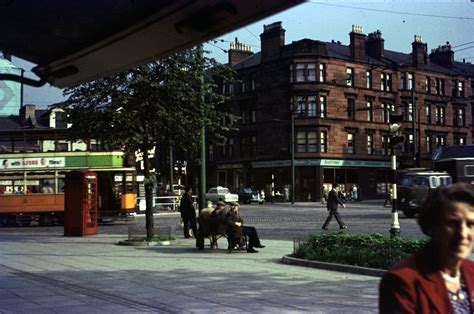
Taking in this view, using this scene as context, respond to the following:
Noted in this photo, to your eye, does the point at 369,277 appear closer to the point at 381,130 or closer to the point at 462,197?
the point at 462,197

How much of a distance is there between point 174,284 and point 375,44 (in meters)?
59.1

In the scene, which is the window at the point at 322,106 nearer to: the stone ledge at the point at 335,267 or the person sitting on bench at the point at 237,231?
the person sitting on bench at the point at 237,231

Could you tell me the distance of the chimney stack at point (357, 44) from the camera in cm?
6144

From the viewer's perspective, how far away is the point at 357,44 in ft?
203

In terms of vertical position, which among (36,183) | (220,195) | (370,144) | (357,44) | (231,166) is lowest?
(220,195)

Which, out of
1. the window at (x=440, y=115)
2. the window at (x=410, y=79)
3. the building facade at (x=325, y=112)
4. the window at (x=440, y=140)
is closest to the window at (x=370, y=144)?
the building facade at (x=325, y=112)

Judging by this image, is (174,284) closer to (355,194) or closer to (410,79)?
(355,194)

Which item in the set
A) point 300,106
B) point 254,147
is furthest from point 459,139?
point 254,147

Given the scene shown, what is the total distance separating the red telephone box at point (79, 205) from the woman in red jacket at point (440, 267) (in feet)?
68.3

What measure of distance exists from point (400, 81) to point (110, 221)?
43496mm

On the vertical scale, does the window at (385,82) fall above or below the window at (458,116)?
above

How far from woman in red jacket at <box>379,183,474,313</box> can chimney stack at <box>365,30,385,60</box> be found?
64.6 metres

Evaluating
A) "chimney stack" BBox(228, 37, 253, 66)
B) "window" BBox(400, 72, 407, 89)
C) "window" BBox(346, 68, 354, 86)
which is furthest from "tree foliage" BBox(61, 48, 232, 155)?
"window" BBox(400, 72, 407, 89)

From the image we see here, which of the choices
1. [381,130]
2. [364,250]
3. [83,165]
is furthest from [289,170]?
[364,250]
